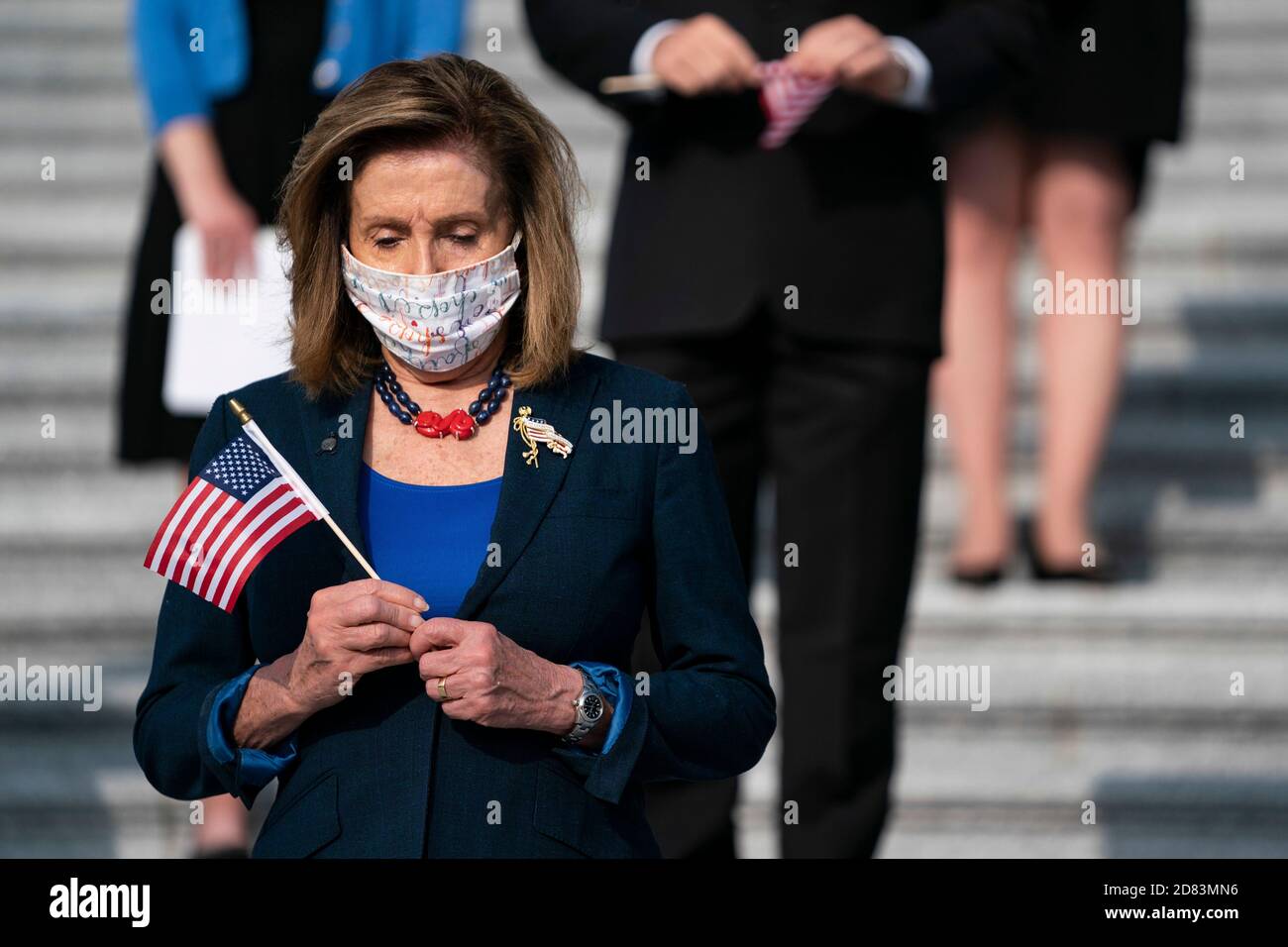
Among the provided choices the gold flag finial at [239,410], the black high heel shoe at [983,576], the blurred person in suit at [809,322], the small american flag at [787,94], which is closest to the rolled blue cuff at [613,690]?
the gold flag finial at [239,410]

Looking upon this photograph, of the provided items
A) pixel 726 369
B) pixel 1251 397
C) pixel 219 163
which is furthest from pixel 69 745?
pixel 1251 397

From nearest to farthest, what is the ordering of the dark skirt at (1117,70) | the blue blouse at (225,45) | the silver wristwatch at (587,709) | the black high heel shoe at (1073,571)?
the silver wristwatch at (587,709), the blue blouse at (225,45), the dark skirt at (1117,70), the black high heel shoe at (1073,571)

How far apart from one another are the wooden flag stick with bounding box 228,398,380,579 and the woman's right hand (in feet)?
0.37

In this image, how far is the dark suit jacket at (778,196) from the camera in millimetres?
4223

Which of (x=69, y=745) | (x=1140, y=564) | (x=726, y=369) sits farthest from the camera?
(x=1140, y=564)

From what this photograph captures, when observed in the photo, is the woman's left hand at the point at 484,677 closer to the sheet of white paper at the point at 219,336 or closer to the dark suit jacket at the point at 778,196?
the dark suit jacket at the point at 778,196

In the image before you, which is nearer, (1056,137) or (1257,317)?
(1056,137)

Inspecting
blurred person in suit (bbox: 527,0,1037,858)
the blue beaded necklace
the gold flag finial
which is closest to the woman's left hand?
the blue beaded necklace

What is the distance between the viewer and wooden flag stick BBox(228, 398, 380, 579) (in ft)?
8.83

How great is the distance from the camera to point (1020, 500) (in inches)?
258

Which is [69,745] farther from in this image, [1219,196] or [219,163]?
[1219,196]

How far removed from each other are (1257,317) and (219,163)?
12.3ft

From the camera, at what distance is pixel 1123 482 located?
6586 millimetres

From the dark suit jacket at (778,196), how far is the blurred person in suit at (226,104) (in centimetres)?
85
